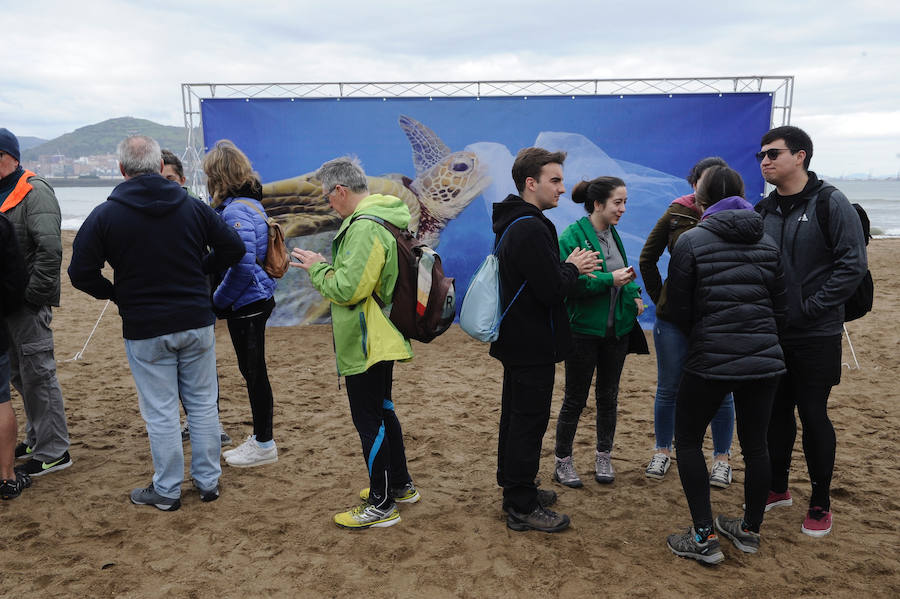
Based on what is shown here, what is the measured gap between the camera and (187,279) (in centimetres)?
301

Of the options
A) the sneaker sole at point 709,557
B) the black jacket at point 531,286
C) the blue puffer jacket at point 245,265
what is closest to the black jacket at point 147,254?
the blue puffer jacket at point 245,265

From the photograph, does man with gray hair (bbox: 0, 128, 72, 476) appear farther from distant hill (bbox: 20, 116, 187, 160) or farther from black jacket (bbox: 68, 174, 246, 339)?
distant hill (bbox: 20, 116, 187, 160)

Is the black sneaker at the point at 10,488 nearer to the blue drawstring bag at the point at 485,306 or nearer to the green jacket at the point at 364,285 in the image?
the green jacket at the point at 364,285

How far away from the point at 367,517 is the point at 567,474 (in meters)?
→ 1.16

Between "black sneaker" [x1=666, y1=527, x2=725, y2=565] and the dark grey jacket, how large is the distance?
3.09 ft

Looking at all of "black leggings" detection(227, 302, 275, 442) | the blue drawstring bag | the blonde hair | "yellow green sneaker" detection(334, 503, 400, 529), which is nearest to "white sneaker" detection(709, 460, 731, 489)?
the blue drawstring bag

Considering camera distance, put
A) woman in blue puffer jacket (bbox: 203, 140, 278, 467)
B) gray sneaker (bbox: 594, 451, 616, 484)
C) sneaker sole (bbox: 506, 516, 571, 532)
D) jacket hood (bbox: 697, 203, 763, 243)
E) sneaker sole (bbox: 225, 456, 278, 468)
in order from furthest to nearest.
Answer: sneaker sole (bbox: 225, 456, 278, 468)
gray sneaker (bbox: 594, 451, 616, 484)
woman in blue puffer jacket (bbox: 203, 140, 278, 467)
sneaker sole (bbox: 506, 516, 571, 532)
jacket hood (bbox: 697, 203, 763, 243)

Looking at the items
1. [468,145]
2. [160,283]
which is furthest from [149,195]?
[468,145]

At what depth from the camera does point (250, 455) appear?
3.79 m

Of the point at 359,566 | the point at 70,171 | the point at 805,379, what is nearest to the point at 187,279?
the point at 359,566

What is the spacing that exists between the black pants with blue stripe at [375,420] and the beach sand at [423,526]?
0.74ft

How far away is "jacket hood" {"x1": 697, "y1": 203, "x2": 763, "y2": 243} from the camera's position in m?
2.44

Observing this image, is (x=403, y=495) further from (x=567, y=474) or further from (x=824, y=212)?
(x=824, y=212)

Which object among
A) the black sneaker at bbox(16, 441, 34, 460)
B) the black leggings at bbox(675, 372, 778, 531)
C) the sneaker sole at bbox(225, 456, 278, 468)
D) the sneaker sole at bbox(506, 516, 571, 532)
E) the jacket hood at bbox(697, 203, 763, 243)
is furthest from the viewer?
the black sneaker at bbox(16, 441, 34, 460)
